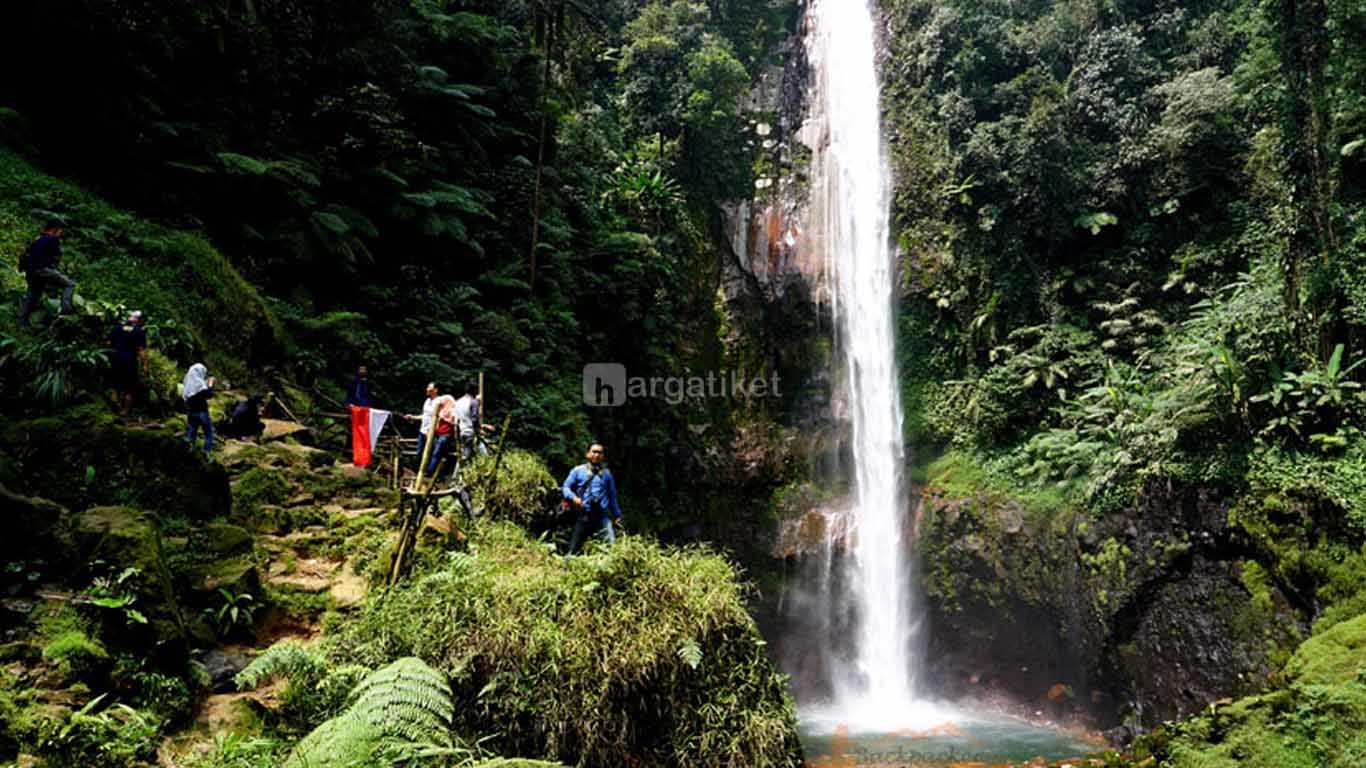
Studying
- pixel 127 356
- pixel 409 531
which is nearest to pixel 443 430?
pixel 409 531

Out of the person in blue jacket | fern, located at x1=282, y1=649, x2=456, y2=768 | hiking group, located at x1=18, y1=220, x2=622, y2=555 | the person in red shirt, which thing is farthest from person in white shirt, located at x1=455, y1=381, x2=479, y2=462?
fern, located at x1=282, y1=649, x2=456, y2=768

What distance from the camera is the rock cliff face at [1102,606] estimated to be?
1023cm

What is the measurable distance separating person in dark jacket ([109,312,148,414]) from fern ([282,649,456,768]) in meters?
4.45

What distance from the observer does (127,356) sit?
6223mm

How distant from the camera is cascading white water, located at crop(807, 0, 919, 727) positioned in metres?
15.4

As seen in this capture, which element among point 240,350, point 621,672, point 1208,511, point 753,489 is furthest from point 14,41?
point 1208,511

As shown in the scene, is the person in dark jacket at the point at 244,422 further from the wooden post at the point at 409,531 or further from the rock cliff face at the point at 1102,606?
the rock cliff face at the point at 1102,606

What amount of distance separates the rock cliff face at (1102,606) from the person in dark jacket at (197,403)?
1300cm

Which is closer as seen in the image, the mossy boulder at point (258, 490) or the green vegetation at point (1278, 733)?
the green vegetation at point (1278, 733)

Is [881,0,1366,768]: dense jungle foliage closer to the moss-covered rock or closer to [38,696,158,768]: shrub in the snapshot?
the moss-covered rock

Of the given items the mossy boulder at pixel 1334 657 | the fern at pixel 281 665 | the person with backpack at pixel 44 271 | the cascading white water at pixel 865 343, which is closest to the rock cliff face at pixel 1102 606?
the cascading white water at pixel 865 343

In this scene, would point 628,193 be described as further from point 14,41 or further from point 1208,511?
point 1208,511

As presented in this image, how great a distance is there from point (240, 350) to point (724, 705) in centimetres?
745

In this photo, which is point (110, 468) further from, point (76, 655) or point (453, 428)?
point (453, 428)
